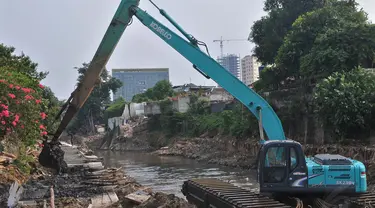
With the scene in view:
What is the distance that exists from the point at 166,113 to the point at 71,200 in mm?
36866

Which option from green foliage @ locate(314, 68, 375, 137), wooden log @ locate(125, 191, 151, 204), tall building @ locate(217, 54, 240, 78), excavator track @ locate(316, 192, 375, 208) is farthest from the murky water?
tall building @ locate(217, 54, 240, 78)

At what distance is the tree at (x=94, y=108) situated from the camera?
66.9 meters

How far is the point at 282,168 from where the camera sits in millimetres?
9133

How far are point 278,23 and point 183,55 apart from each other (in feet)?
83.5

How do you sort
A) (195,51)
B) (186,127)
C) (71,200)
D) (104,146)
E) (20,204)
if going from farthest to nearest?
1. (104,146)
2. (186,127)
3. (195,51)
4. (71,200)
5. (20,204)

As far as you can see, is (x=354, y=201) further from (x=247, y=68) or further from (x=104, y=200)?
(x=247, y=68)

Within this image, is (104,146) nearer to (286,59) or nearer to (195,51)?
(286,59)

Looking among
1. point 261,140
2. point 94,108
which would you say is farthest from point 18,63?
point 94,108

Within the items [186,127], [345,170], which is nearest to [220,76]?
[345,170]

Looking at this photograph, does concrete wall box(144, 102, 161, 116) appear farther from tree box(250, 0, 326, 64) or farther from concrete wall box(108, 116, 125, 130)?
tree box(250, 0, 326, 64)

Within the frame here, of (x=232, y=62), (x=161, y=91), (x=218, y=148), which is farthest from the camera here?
(x=232, y=62)

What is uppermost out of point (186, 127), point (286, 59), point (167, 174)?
point (286, 59)

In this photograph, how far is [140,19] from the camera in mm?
12625

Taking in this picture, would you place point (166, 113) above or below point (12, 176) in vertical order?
above
